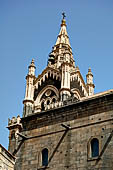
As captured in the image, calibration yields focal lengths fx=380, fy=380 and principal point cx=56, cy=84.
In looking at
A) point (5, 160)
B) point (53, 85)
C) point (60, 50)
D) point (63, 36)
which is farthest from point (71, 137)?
point (63, 36)

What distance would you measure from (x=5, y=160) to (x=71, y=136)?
13.8 feet

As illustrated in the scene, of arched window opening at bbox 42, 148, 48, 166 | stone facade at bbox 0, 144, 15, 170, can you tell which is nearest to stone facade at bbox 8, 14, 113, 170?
arched window opening at bbox 42, 148, 48, 166

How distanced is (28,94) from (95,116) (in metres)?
39.1

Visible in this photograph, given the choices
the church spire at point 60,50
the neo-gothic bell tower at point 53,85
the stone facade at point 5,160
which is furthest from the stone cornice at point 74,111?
the church spire at point 60,50

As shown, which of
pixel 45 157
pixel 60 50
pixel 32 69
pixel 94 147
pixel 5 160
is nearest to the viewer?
pixel 5 160

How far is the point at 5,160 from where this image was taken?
20.9m

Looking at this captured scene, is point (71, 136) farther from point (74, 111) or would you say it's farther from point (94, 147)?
point (94, 147)

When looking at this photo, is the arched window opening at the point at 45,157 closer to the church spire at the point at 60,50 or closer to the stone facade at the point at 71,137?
the stone facade at the point at 71,137

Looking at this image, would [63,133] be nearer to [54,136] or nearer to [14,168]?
[54,136]

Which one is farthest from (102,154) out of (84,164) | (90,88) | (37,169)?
(90,88)

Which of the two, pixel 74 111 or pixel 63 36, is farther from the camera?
pixel 63 36

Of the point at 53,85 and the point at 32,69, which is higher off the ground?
the point at 32,69

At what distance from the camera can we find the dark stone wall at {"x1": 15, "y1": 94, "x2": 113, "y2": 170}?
69.2ft

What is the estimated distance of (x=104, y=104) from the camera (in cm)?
2202
